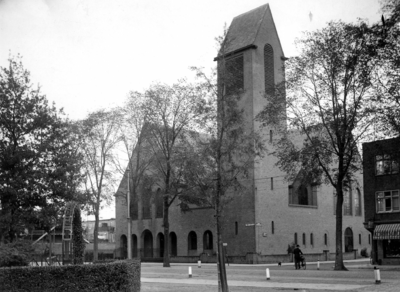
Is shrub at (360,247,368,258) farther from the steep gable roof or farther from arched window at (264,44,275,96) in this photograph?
the steep gable roof

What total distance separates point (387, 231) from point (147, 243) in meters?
34.0

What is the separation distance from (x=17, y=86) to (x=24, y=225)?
8.24 meters

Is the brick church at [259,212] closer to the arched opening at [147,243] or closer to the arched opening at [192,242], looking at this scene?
the arched opening at [192,242]

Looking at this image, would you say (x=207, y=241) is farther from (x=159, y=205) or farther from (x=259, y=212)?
(x=159, y=205)

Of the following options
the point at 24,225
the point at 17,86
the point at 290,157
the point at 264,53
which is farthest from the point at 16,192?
the point at 264,53

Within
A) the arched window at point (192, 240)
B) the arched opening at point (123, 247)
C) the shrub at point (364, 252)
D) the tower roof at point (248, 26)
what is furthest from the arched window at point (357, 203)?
the arched opening at point (123, 247)

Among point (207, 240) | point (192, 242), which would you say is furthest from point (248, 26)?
point (192, 242)

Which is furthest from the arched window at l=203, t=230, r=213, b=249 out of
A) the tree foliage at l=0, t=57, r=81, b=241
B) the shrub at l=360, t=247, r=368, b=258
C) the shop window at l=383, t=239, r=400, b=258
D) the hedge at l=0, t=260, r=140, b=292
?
the hedge at l=0, t=260, r=140, b=292

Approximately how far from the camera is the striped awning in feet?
140

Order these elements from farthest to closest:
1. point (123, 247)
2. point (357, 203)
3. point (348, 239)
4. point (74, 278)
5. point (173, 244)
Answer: point (357, 203) → point (123, 247) → point (348, 239) → point (173, 244) → point (74, 278)

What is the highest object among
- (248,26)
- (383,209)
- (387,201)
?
(248,26)

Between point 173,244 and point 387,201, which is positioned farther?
point 173,244

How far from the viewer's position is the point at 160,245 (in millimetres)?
66375

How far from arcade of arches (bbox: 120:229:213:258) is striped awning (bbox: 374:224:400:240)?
1958 centimetres
